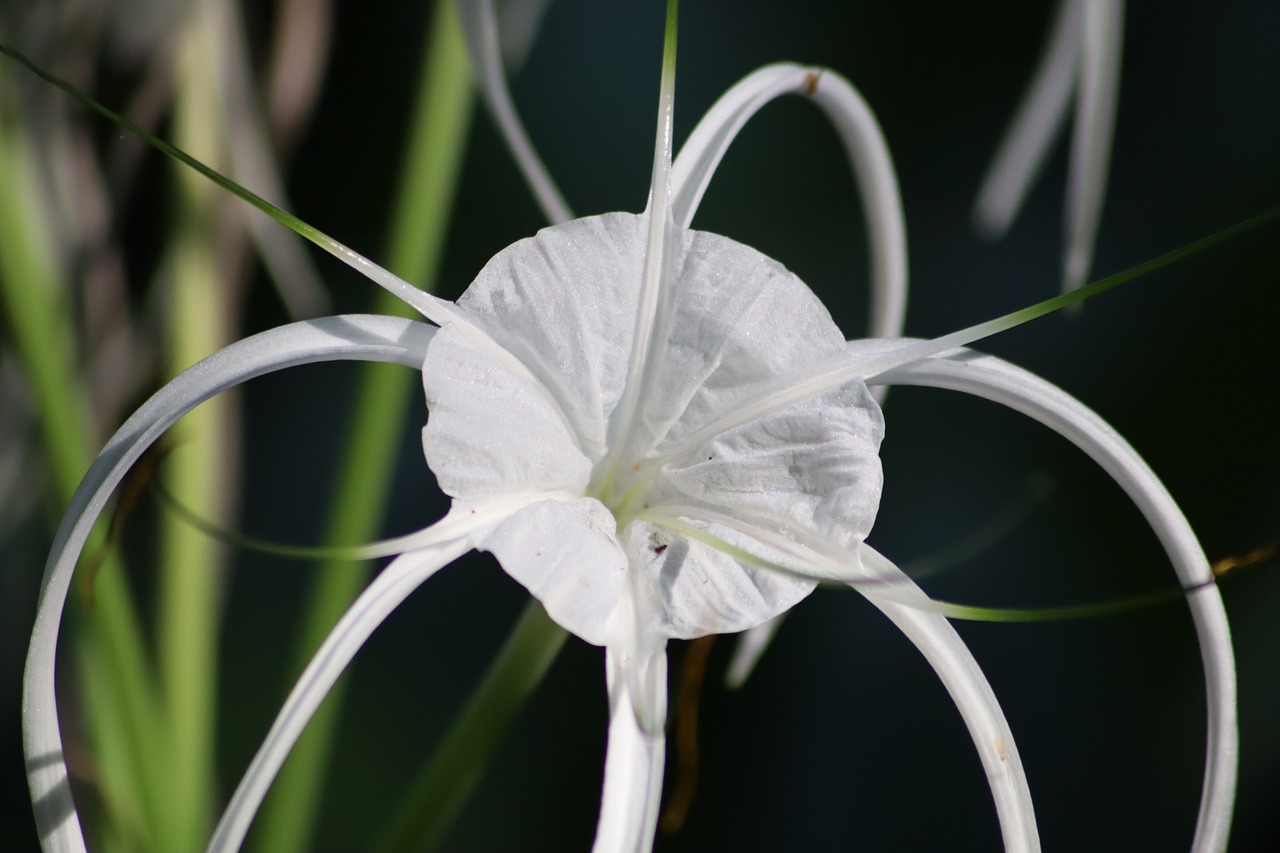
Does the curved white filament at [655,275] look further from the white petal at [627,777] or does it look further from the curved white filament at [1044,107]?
the curved white filament at [1044,107]

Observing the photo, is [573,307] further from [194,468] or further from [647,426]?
[194,468]

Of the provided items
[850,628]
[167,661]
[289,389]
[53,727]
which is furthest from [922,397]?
[53,727]

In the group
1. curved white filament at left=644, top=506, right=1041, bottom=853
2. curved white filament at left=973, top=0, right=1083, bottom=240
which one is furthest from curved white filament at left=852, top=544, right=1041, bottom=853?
curved white filament at left=973, top=0, right=1083, bottom=240

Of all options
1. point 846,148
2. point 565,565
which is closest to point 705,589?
point 565,565

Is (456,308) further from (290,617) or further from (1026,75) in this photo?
(1026,75)

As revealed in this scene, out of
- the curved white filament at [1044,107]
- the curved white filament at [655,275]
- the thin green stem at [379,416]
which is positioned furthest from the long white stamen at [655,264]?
the curved white filament at [1044,107]

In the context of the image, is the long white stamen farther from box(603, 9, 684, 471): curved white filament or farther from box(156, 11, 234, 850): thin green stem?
box(156, 11, 234, 850): thin green stem
